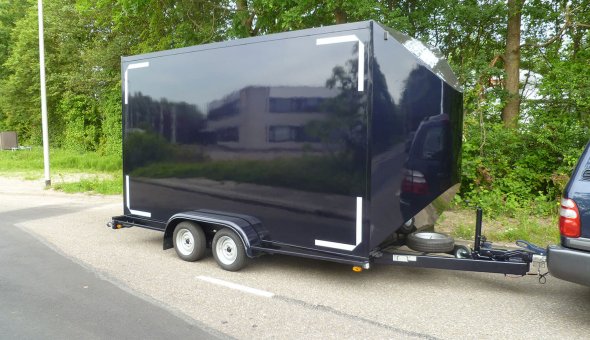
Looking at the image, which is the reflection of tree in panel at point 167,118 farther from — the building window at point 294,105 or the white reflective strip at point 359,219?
the white reflective strip at point 359,219

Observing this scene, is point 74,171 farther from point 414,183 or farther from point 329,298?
point 414,183

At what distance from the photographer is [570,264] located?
3727 millimetres

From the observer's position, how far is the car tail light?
12.3ft

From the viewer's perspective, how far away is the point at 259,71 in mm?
5129

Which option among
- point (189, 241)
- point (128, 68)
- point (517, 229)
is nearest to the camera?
point (189, 241)

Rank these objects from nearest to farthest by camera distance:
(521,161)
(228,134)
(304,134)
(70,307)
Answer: (70,307)
(304,134)
(228,134)
(521,161)

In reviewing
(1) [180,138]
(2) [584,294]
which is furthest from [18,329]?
(2) [584,294]

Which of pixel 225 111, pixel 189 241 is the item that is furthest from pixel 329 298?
pixel 225 111

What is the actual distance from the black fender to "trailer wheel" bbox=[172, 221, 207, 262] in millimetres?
98

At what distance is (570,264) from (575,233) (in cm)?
26

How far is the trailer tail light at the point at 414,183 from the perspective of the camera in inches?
191

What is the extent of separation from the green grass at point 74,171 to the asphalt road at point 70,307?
7704mm

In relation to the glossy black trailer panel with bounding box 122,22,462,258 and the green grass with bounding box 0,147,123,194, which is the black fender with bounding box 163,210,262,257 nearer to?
the glossy black trailer panel with bounding box 122,22,462,258

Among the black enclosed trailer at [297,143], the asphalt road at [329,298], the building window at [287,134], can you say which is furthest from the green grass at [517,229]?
the building window at [287,134]
